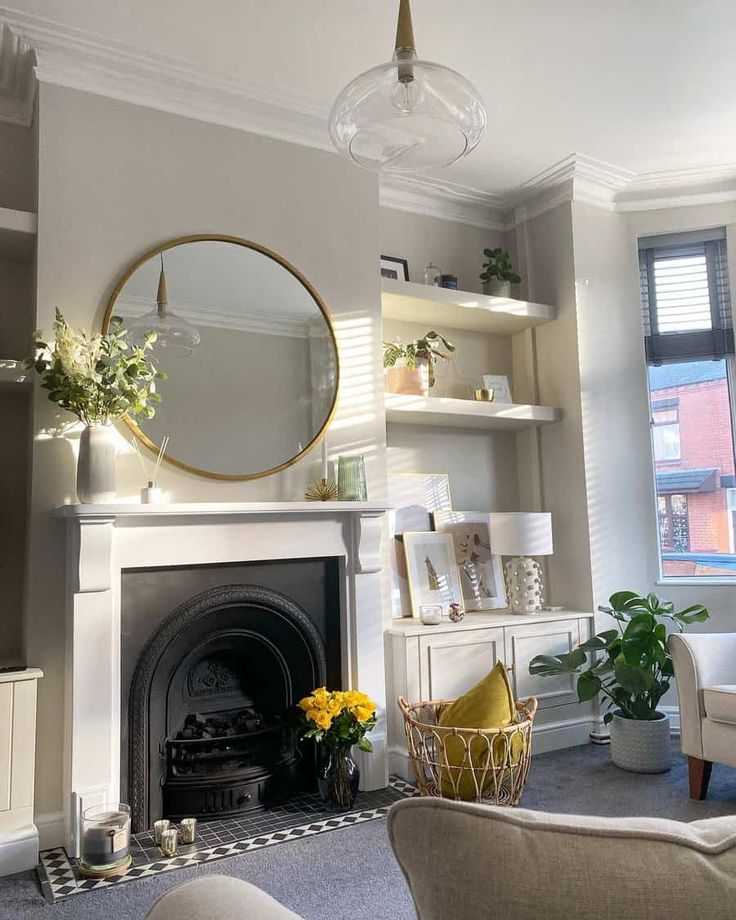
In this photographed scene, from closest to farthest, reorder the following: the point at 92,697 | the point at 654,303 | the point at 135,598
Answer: the point at 92,697 < the point at 135,598 < the point at 654,303

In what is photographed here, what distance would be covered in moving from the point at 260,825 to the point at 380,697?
2.39 ft

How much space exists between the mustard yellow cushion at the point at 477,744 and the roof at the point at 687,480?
6.20 ft

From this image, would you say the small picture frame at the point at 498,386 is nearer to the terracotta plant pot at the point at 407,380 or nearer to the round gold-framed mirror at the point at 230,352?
the terracotta plant pot at the point at 407,380

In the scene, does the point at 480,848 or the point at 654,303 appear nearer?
the point at 480,848

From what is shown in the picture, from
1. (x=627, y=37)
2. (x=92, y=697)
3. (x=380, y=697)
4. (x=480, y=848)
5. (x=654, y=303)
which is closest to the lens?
(x=480, y=848)

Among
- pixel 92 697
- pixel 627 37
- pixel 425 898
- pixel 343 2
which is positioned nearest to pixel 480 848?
pixel 425 898

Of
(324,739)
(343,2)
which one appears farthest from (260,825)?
(343,2)

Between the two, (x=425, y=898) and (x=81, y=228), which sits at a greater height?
(x=81, y=228)

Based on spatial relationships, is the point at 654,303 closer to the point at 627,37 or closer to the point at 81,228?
the point at 627,37

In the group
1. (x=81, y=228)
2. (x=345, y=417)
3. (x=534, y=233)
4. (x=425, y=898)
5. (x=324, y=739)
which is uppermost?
(x=534, y=233)

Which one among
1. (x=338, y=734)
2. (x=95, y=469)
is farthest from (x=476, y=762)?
(x=95, y=469)

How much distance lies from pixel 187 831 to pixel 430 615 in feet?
4.65

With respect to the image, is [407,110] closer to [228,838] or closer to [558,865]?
[558,865]

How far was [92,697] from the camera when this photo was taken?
8.68ft
